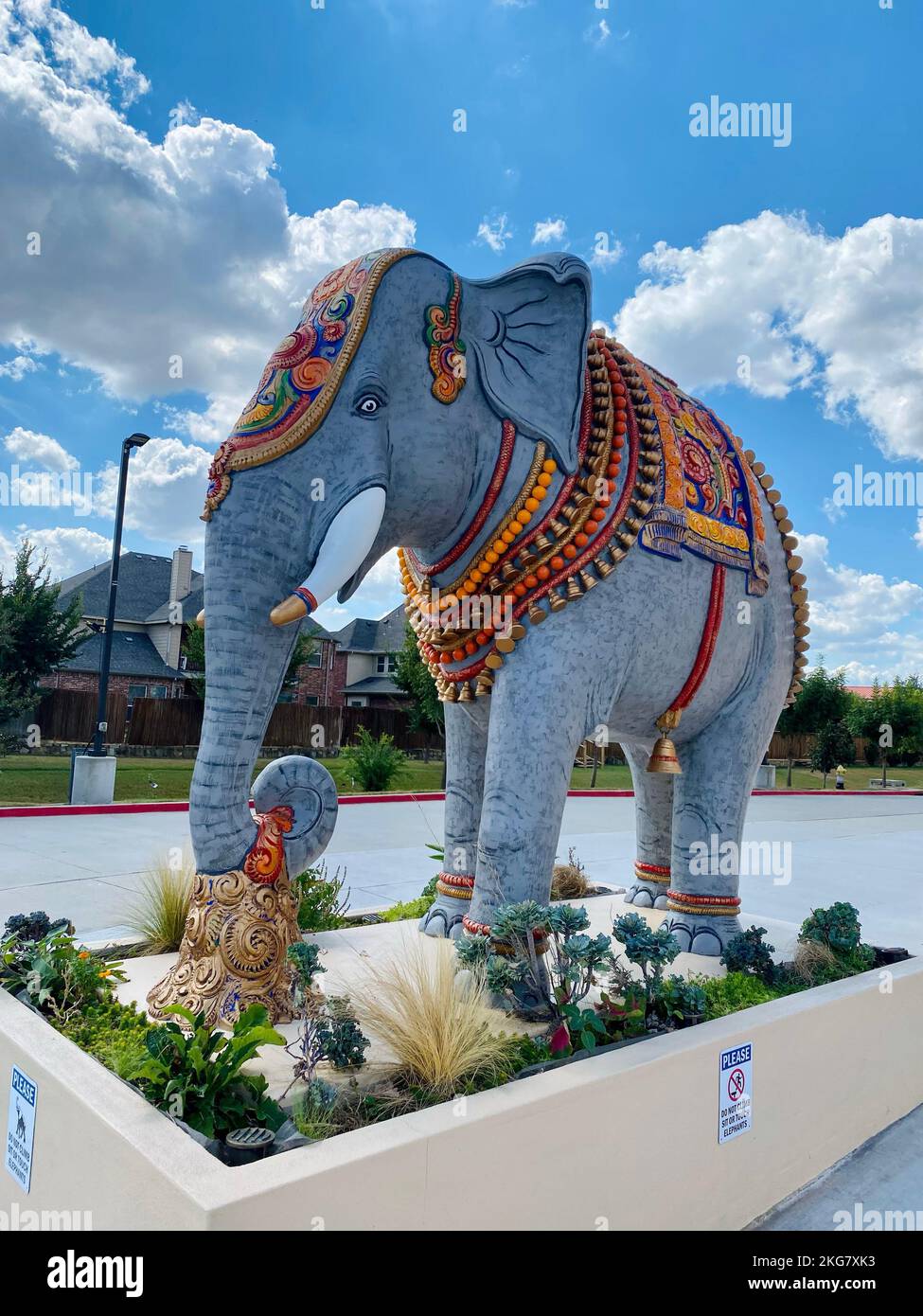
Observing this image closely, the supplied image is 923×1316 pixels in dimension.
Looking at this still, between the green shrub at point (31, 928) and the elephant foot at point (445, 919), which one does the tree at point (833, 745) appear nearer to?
the elephant foot at point (445, 919)

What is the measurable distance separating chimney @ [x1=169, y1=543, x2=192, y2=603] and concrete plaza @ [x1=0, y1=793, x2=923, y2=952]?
53.8 ft

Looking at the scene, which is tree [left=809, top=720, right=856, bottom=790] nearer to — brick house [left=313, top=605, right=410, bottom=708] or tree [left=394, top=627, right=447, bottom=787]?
tree [left=394, top=627, right=447, bottom=787]

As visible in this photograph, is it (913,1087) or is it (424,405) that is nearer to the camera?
(424,405)

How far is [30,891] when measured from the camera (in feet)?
21.0

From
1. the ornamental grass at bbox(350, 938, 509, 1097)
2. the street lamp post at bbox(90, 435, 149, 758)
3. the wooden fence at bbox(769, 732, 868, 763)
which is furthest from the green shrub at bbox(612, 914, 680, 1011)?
the wooden fence at bbox(769, 732, 868, 763)

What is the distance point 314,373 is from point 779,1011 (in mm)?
2355

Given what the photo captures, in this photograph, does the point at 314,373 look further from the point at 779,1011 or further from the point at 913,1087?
the point at 913,1087

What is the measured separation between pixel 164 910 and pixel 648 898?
7.33 ft

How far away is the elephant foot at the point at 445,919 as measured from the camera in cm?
373

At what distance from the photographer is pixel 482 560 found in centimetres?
300

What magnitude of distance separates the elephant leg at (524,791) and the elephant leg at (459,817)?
646 mm

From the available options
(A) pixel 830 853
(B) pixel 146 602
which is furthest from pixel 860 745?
(A) pixel 830 853

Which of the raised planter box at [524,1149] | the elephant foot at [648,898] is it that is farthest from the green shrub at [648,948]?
the elephant foot at [648,898]
